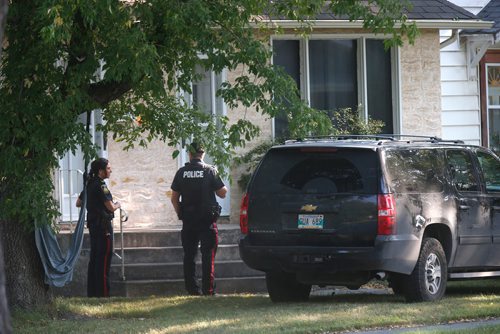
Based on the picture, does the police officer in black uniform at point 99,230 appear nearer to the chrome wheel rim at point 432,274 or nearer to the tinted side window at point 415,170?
the tinted side window at point 415,170

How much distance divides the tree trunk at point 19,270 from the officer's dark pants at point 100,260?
222 centimetres

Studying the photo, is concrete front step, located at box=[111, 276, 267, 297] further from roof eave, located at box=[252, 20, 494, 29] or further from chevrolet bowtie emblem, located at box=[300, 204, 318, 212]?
roof eave, located at box=[252, 20, 494, 29]

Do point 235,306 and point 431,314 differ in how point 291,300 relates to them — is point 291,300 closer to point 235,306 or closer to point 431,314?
point 235,306

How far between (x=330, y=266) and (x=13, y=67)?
12.4 feet

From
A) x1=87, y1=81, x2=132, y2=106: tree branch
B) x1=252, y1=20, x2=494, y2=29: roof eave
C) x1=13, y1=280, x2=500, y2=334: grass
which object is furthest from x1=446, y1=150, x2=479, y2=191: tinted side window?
x1=252, y1=20, x2=494, y2=29: roof eave

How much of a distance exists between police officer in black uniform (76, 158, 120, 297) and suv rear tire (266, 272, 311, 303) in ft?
8.90

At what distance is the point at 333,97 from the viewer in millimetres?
19328

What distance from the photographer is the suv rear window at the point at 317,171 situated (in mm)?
11609

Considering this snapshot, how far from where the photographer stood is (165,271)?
1569 cm

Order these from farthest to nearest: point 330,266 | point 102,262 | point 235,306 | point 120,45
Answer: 1. point 102,262
2. point 235,306
3. point 330,266
4. point 120,45

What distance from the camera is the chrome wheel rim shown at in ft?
39.0

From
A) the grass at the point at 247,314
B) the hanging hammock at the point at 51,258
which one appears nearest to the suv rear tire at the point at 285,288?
the grass at the point at 247,314

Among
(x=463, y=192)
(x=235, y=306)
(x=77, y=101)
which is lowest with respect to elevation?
(x=235, y=306)

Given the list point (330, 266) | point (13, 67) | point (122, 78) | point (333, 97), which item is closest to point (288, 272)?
point (330, 266)
